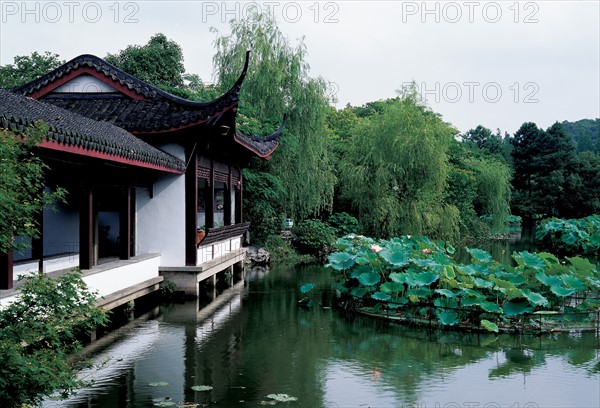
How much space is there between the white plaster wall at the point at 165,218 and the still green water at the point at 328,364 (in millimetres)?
1158

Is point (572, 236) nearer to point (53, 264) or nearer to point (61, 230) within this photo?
point (61, 230)

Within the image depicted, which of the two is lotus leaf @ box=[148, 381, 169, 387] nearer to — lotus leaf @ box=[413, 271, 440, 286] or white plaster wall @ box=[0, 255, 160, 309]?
white plaster wall @ box=[0, 255, 160, 309]

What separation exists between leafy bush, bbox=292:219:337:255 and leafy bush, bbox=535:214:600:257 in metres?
9.88

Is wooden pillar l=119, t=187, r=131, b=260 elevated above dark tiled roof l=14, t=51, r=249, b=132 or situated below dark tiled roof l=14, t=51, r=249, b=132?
below

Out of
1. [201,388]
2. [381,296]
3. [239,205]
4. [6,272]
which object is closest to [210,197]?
[239,205]

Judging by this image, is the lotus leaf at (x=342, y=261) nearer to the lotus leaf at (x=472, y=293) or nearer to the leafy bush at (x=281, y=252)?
the lotus leaf at (x=472, y=293)

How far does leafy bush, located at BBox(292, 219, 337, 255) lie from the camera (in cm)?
2016

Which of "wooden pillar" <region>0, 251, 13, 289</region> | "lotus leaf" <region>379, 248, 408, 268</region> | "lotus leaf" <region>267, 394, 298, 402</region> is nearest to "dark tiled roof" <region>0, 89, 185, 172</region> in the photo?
"wooden pillar" <region>0, 251, 13, 289</region>

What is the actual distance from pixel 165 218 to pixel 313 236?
381 inches

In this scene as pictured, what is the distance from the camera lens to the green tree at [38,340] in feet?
11.4

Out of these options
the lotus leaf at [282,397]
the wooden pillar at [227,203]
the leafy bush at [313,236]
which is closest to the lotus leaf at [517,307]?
the lotus leaf at [282,397]

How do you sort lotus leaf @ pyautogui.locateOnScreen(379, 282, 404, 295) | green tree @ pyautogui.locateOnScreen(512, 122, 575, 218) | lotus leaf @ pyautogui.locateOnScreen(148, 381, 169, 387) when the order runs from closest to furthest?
1. lotus leaf @ pyautogui.locateOnScreen(148, 381, 169, 387)
2. lotus leaf @ pyautogui.locateOnScreen(379, 282, 404, 295)
3. green tree @ pyautogui.locateOnScreen(512, 122, 575, 218)

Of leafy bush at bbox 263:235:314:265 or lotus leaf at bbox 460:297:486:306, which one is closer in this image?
lotus leaf at bbox 460:297:486:306

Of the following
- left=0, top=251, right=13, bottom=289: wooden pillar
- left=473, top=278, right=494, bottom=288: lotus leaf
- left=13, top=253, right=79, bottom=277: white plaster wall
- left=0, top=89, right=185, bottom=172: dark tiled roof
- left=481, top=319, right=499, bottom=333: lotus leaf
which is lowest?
left=481, top=319, right=499, bottom=333: lotus leaf
